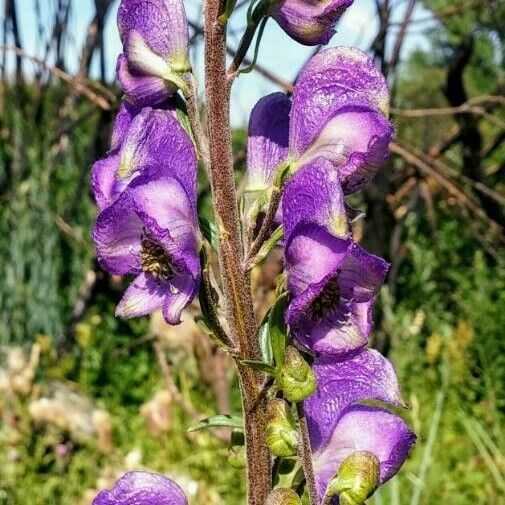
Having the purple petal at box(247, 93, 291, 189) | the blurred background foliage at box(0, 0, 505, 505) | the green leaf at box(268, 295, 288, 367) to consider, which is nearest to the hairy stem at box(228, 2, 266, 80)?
the purple petal at box(247, 93, 291, 189)

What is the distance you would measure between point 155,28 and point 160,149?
0.14 meters

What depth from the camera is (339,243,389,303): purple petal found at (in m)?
0.81

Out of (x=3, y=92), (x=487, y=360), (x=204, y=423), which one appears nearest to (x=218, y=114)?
(x=204, y=423)

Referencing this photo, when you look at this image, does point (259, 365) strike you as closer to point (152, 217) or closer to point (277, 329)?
point (277, 329)

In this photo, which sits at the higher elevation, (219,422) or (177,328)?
(219,422)

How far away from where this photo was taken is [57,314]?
370 cm

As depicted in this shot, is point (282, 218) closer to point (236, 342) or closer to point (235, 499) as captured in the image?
point (236, 342)

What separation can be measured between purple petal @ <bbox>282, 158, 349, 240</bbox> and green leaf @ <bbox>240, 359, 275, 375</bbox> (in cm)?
12

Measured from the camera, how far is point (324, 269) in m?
0.79

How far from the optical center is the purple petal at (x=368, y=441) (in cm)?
92

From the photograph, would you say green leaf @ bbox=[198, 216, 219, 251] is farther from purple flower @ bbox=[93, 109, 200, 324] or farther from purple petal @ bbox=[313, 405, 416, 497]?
purple petal @ bbox=[313, 405, 416, 497]

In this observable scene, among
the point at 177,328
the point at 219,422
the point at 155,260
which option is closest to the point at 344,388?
the point at 219,422

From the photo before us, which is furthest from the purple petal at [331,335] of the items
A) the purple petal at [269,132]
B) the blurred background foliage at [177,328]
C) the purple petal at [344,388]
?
the blurred background foliage at [177,328]

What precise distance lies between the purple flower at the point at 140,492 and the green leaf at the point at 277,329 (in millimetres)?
191
